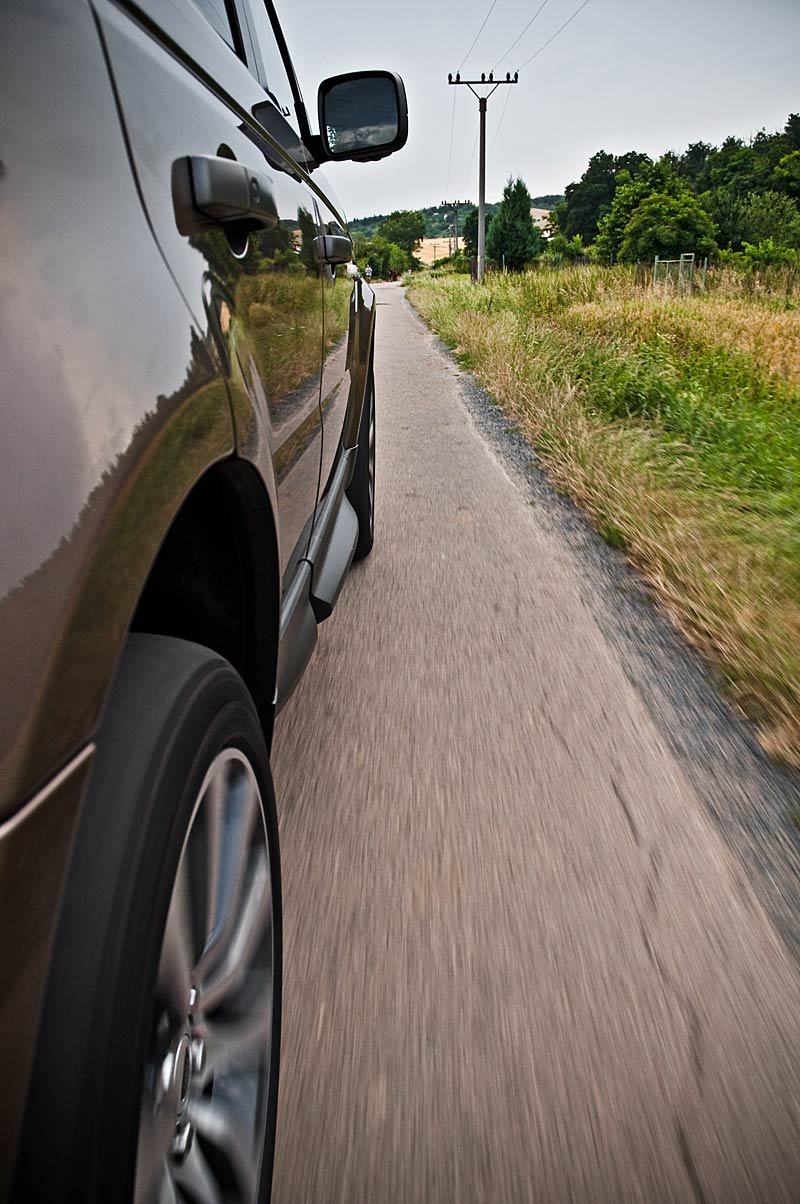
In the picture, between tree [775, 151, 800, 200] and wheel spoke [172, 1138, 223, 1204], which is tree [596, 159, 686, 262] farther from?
→ wheel spoke [172, 1138, 223, 1204]

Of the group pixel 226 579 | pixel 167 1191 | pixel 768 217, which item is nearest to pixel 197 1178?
pixel 167 1191

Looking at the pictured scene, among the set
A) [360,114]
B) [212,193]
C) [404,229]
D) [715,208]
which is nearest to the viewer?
[212,193]

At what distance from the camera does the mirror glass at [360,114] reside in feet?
10.2

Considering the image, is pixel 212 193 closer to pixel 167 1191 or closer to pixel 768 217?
pixel 167 1191

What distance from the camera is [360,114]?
3.13 meters

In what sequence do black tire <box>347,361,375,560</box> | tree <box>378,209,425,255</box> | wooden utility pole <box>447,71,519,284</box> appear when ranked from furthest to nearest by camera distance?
tree <box>378,209,425,255</box> < wooden utility pole <box>447,71,519,284</box> < black tire <box>347,361,375,560</box>

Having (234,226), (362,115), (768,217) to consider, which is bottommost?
(234,226)

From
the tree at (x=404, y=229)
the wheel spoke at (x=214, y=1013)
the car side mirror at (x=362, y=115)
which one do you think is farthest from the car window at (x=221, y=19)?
the tree at (x=404, y=229)

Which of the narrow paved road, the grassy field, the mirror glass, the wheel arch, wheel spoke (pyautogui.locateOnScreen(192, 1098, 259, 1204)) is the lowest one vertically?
the narrow paved road

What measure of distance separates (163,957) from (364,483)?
10.9ft

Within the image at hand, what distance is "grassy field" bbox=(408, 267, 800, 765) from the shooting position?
136 inches

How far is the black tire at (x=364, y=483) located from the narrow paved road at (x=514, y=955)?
89cm

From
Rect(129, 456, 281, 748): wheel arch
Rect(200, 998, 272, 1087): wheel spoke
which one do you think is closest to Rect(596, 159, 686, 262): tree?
Rect(129, 456, 281, 748): wheel arch

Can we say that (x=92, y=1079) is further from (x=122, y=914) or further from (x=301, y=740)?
(x=301, y=740)
